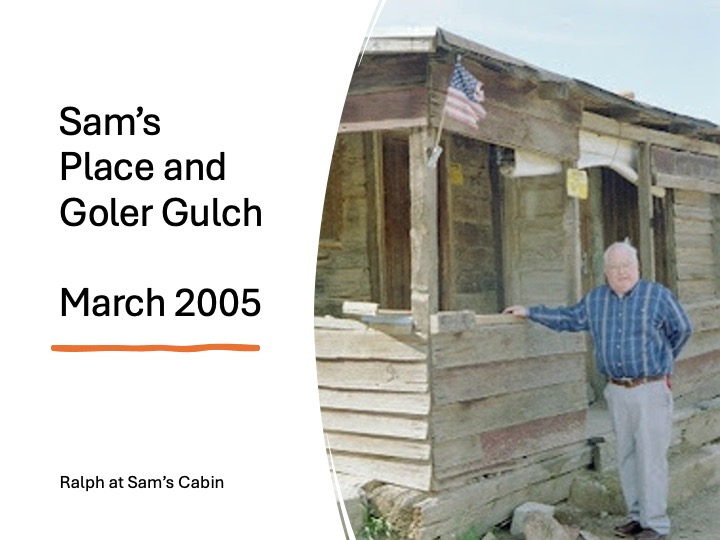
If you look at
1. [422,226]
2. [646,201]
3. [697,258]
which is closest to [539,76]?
[422,226]

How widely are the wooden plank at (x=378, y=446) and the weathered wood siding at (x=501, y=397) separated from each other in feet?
0.28

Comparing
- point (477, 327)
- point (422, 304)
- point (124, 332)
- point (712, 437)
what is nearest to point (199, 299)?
point (124, 332)

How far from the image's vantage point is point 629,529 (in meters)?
5.25

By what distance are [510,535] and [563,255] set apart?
1866 mm

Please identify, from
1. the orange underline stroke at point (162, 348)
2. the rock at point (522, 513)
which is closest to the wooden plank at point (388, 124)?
the orange underline stroke at point (162, 348)

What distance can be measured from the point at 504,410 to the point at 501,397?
0.08m

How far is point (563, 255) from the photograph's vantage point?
632cm

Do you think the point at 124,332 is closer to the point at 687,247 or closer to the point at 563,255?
the point at 563,255

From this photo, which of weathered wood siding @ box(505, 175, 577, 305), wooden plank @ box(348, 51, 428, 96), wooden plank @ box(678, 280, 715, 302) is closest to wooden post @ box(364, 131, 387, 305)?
weathered wood siding @ box(505, 175, 577, 305)

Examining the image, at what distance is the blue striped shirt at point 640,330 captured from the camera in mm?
5062

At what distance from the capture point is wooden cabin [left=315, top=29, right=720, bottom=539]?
4.99m

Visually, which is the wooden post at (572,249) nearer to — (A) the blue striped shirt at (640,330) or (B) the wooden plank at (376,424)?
(A) the blue striped shirt at (640,330)

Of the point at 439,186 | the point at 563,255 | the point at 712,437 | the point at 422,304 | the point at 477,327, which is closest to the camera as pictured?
the point at 422,304

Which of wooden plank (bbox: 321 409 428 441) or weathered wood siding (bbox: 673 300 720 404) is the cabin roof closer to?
weathered wood siding (bbox: 673 300 720 404)
